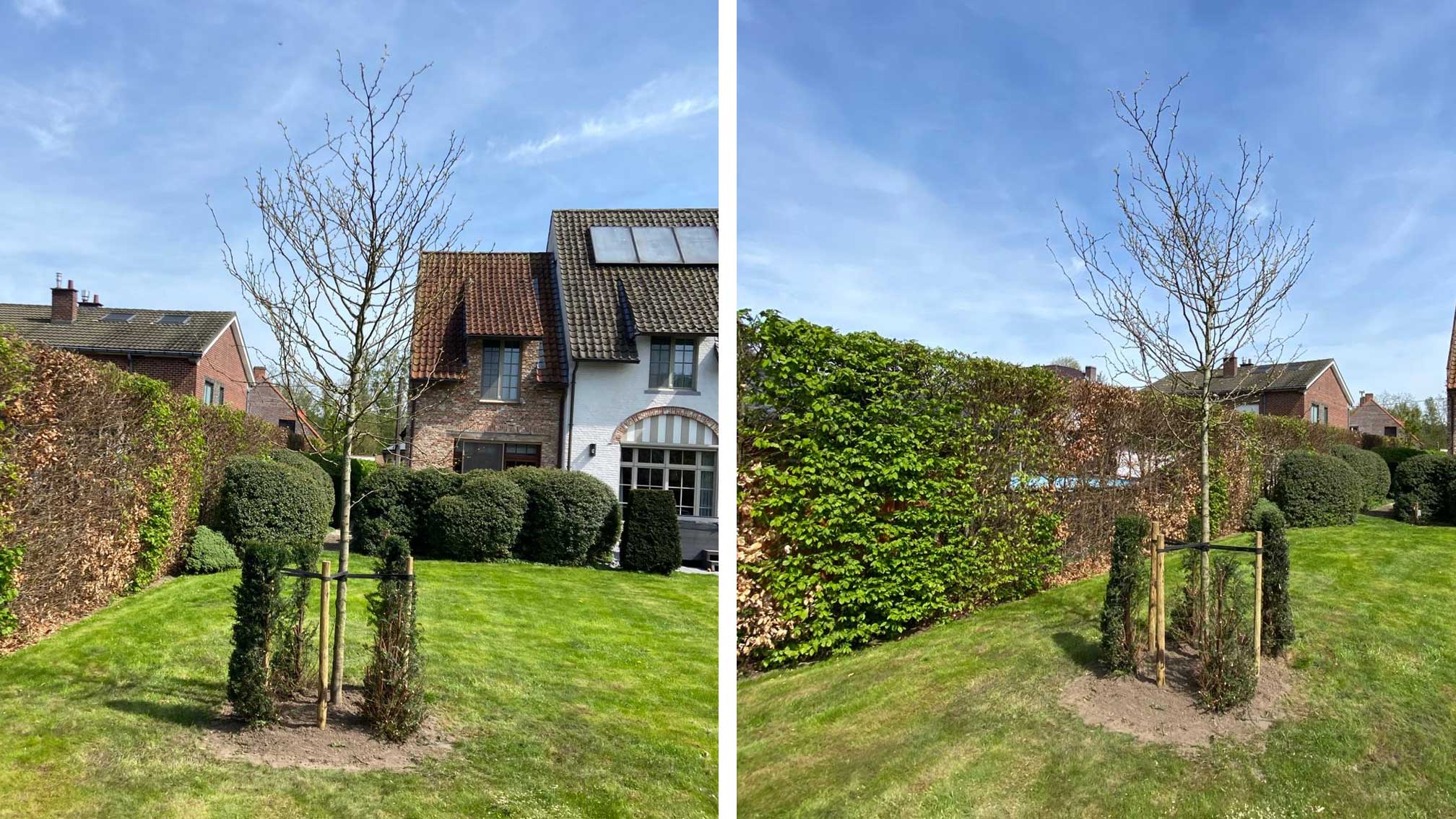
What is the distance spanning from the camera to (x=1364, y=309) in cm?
930

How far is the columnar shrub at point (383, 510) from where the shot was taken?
1020 centimetres

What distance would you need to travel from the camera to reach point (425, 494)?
415 inches

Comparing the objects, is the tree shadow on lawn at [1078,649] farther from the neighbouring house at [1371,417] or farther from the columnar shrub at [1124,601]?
the neighbouring house at [1371,417]

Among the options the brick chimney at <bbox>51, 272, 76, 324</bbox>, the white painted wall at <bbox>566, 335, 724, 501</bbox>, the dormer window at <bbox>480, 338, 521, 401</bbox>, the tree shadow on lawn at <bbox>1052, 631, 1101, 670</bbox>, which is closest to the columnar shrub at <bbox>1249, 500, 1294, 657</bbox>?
the tree shadow on lawn at <bbox>1052, 631, 1101, 670</bbox>

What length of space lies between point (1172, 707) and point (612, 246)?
8776mm

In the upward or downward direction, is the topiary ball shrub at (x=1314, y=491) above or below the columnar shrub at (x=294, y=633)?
above

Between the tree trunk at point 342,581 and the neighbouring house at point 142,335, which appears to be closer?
the tree trunk at point 342,581

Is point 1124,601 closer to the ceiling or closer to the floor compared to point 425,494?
closer to the floor

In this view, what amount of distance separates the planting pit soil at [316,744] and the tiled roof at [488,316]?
6026mm

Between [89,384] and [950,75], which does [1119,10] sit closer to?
[950,75]

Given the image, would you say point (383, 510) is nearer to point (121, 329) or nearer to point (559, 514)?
point (559, 514)

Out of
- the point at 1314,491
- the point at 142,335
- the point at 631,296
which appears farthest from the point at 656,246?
the point at 142,335

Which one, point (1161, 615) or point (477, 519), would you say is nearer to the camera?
point (1161, 615)

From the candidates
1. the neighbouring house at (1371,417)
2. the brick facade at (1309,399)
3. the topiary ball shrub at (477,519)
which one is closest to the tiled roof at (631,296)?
the topiary ball shrub at (477,519)
